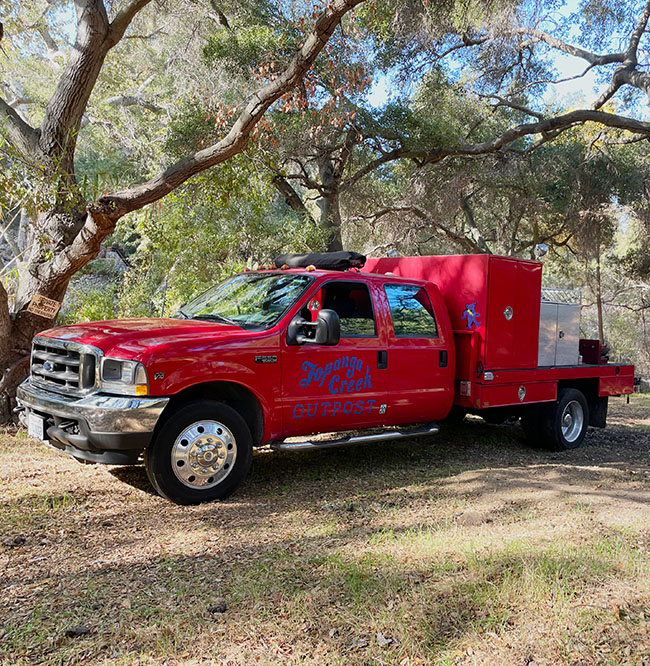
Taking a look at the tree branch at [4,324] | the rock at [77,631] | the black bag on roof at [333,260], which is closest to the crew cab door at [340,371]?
the black bag on roof at [333,260]

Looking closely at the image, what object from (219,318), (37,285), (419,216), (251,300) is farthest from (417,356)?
(419,216)

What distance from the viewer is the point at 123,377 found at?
4988mm

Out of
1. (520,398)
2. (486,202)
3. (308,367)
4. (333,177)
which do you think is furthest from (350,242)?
(308,367)

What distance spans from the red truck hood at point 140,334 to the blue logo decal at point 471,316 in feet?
9.24

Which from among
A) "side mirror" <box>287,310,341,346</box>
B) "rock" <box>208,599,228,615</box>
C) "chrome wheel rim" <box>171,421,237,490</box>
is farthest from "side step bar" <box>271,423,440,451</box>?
"rock" <box>208,599,228,615</box>

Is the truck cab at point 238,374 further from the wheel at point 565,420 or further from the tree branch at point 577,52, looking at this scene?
the tree branch at point 577,52

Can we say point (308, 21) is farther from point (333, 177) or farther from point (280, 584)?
point (280, 584)

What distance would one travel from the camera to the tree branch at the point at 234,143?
291 inches

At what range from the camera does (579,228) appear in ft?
60.9

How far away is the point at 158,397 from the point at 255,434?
1.05 meters

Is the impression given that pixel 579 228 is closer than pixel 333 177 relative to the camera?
No

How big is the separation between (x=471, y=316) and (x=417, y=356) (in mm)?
944

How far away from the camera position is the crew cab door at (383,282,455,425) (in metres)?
6.65

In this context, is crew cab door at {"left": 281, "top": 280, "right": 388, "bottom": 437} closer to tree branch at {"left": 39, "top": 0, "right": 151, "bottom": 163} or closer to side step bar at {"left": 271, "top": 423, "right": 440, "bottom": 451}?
side step bar at {"left": 271, "top": 423, "right": 440, "bottom": 451}
